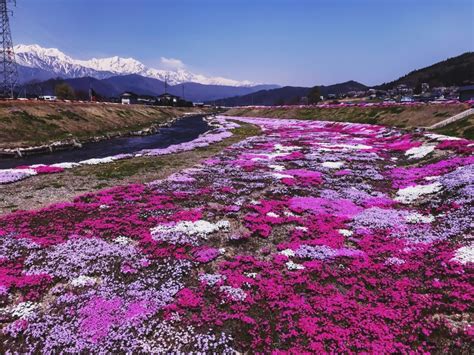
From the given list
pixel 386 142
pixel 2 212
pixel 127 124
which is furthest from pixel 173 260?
pixel 127 124

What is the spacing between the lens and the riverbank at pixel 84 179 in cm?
2583

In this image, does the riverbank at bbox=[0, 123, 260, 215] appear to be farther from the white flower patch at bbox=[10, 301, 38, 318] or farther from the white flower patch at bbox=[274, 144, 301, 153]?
the white flower patch at bbox=[274, 144, 301, 153]

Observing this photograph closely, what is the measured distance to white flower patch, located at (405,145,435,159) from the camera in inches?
1518

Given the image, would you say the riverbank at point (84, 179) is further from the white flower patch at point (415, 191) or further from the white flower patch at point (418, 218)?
the white flower patch at point (418, 218)

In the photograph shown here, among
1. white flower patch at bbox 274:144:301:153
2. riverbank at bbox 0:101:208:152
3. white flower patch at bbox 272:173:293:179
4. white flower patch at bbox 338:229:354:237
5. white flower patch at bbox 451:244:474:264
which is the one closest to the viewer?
white flower patch at bbox 451:244:474:264

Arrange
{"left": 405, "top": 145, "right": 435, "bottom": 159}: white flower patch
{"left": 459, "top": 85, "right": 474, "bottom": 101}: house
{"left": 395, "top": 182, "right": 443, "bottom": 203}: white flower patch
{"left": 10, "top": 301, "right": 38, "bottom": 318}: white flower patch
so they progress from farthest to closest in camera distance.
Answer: {"left": 459, "top": 85, "right": 474, "bottom": 101}: house
{"left": 405, "top": 145, "right": 435, "bottom": 159}: white flower patch
{"left": 395, "top": 182, "right": 443, "bottom": 203}: white flower patch
{"left": 10, "top": 301, "right": 38, "bottom": 318}: white flower patch

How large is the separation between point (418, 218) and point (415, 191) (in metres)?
6.10

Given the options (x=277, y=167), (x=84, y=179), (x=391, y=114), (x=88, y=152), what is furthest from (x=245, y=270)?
(x=391, y=114)

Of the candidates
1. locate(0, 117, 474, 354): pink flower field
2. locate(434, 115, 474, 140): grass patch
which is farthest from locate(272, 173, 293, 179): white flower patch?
locate(434, 115, 474, 140): grass patch

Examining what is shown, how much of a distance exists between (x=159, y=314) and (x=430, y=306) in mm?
10407

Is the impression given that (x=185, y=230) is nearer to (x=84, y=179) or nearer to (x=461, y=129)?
(x=84, y=179)

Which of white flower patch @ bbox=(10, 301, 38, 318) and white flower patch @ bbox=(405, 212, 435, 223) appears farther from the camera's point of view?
white flower patch @ bbox=(405, 212, 435, 223)

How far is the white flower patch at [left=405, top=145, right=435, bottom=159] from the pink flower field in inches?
397

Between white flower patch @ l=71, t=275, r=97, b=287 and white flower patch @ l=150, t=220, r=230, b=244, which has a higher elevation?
white flower patch @ l=150, t=220, r=230, b=244
